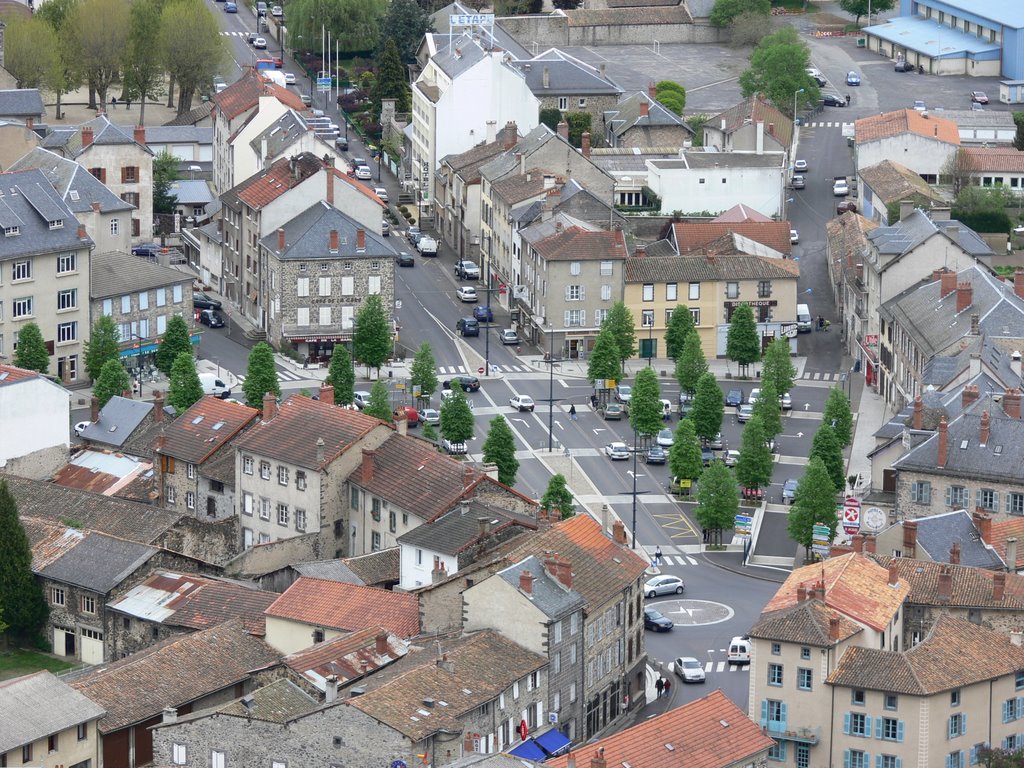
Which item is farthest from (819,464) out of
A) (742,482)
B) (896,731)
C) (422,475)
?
(896,731)

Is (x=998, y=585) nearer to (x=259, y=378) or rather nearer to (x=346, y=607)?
(x=346, y=607)

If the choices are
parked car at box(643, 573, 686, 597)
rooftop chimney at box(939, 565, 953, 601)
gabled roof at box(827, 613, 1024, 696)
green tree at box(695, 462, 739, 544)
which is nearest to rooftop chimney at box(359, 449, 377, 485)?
parked car at box(643, 573, 686, 597)

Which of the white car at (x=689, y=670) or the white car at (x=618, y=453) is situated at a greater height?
the white car at (x=618, y=453)

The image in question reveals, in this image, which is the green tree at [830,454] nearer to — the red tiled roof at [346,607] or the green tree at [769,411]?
the green tree at [769,411]

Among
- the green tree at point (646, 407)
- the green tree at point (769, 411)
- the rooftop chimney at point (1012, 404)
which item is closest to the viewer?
the rooftop chimney at point (1012, 404)

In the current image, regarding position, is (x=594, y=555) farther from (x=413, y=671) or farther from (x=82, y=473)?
(x=82, y=473)

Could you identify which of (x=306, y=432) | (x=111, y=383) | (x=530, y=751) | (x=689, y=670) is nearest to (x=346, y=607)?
(x=530, y=751)

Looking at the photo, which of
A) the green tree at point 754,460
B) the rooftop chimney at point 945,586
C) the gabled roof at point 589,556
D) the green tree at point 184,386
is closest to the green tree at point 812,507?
the green tree at point 754,460
